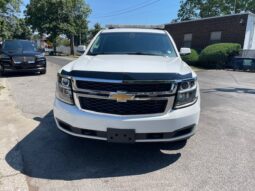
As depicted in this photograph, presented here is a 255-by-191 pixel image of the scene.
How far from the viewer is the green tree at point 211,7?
4922cm

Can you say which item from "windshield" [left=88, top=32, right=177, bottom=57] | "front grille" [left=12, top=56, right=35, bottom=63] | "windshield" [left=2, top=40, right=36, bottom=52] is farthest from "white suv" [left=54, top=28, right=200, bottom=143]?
"windshield" [left=2, top=40, right=36, bottom=52]

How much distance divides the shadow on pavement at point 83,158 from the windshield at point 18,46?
912cm

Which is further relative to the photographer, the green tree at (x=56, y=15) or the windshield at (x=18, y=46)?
the green tree at (x=56, y=15)

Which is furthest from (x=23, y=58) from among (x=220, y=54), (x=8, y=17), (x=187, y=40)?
(x=187, y=40)

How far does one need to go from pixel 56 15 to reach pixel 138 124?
154 ft

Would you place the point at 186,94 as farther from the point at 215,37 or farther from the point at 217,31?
the point at 215,37

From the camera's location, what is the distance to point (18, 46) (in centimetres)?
1295

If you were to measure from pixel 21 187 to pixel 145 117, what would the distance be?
1.62m

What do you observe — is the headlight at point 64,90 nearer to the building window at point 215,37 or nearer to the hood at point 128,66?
the hood at point 128,66

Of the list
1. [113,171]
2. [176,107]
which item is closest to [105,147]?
[113,171]

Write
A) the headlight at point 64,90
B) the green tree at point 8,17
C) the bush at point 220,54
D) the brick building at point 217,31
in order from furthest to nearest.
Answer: the brick building at point 217,31 < the bush at point 220,54 < the green tree at point 8,17 < the headlight at point 64,90

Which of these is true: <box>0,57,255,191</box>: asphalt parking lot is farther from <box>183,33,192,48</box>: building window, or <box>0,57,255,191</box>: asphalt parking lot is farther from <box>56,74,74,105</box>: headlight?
<box>183,33,192,48</box>: building window

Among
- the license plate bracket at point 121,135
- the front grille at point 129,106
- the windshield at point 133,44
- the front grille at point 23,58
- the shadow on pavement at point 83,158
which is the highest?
the windshield at point 133,44

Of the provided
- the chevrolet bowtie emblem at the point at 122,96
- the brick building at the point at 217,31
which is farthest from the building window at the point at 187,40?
the chevrolet bowtie emblem at the point at 122,96
